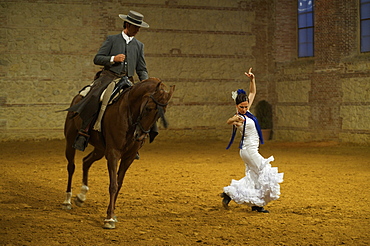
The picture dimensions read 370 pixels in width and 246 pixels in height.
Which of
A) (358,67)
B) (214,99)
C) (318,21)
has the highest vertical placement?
(318,21)

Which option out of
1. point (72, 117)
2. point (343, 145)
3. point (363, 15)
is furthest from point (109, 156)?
point (363, 15)

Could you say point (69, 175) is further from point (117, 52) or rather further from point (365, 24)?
point (365, 24)

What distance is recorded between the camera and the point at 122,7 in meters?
16.0

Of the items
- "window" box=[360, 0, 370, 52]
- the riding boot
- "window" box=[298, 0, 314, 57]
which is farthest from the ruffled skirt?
"window" box=[298, 0, 314, 57]

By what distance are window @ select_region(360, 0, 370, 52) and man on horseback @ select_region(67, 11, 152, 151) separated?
33.4 feet

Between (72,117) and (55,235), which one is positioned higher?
(72,117)

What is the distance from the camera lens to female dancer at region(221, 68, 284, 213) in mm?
5964

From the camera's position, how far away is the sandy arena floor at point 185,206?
4.94 m

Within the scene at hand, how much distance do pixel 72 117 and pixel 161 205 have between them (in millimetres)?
1666

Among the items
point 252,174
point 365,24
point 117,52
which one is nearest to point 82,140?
point 117,52

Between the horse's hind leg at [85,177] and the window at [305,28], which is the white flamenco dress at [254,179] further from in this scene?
the window at [305,28]

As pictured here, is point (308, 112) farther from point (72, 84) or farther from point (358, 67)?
point (72, 84)

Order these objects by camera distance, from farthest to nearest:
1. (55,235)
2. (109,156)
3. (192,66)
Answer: (192,66), (109,156), (55,235)

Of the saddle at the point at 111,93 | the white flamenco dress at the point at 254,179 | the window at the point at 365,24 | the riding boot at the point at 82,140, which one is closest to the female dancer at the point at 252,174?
the white flamenco dress at the point at 254,179
